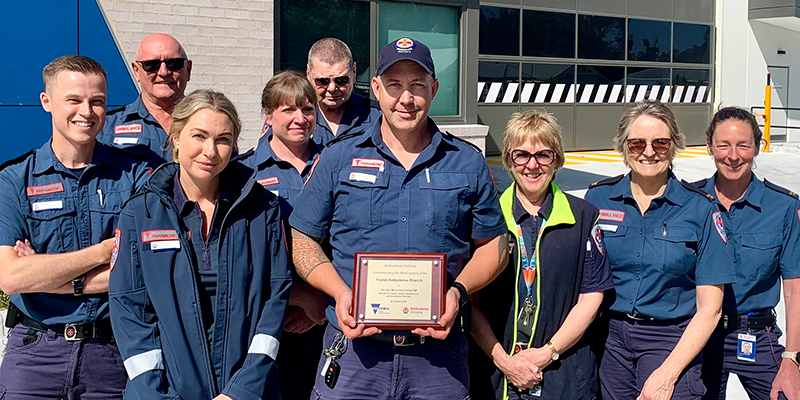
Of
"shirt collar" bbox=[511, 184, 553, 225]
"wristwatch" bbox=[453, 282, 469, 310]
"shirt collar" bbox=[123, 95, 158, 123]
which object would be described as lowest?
"wristwatch" bbox=[453, 282, 469, 310]

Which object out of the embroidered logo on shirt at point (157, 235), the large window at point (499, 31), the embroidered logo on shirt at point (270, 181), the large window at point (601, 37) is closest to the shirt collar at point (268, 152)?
the embroidered logo on shirt at point (270, 181)

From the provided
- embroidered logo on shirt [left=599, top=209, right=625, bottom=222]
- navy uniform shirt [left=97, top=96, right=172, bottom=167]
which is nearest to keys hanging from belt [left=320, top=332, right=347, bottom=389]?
embroidered logo on shirt [left=599, top=209, right=625, bottom=222]

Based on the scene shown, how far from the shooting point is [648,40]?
69.2 ft

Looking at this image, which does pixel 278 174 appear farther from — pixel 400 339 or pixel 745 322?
pixel 745 322

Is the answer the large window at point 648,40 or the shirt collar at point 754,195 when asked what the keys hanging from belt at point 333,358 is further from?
the large window at point 648,40

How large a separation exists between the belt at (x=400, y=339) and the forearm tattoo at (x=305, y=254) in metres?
0.38

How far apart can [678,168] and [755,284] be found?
44.5 feet

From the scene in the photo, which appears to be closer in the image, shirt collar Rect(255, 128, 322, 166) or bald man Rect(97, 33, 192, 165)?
shirt collar Rect(255, 128, 322, 166)

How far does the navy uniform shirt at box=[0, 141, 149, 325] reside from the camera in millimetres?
3014

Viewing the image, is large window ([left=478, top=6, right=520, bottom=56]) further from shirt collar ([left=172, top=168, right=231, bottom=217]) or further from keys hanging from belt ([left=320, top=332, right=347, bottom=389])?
keys hanging from belt ([left=320, top=332, right=347, bottom=389])

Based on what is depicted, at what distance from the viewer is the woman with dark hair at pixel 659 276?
3.18 meters

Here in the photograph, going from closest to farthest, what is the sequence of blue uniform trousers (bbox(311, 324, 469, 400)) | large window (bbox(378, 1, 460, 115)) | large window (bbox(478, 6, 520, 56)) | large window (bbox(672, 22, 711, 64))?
blue uniform trousers (bbox(311, 324, 469, 400)), large window (bbox(378, 1, 460, 115)), large window (bbox(478, 6, 520, 56)), large window (bbox(672, 22, 711, 64))

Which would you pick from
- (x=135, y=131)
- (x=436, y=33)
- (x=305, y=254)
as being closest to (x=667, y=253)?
(x=305, y=254)

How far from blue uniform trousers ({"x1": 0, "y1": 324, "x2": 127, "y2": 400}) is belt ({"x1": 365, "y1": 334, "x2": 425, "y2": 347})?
1.17m
